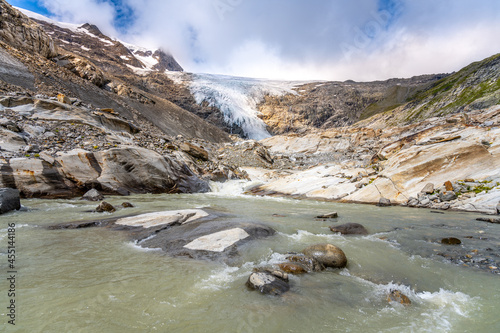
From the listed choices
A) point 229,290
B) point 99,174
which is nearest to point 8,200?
point 99,174

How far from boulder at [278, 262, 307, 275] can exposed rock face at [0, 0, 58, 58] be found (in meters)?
51.2

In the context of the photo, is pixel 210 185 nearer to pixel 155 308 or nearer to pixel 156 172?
pixel 156 172

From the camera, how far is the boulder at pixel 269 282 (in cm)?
426

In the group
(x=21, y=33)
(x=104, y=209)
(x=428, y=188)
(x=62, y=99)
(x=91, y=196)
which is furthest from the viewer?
(x=21, y=33)

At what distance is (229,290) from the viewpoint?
172 inches

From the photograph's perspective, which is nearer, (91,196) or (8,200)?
(8,200)

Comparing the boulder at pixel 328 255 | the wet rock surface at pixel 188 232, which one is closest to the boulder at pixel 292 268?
the boulder at pixel 328 255

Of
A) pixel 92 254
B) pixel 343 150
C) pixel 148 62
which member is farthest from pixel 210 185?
pixel 148 62

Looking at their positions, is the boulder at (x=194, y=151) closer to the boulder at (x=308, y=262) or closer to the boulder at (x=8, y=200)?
the boulder at (x=8, y=200)

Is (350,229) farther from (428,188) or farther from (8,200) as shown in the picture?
(8,200)

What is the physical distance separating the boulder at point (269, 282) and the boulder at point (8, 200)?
10.9 metres

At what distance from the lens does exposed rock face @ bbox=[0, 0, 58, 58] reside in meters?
36.3

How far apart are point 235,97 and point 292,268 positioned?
10356 centimetres

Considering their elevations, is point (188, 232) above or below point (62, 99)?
below
